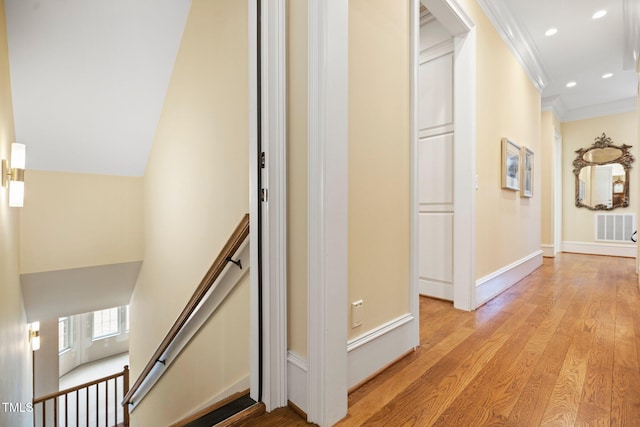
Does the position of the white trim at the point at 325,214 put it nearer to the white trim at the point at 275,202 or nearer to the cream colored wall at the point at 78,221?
the white trim at the point at 275,202

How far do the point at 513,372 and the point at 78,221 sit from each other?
4348 millimetres

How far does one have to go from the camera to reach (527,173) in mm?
3553

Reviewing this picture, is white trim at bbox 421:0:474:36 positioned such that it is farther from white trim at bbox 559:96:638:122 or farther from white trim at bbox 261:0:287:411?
white trim at bbox 559:96:638:122

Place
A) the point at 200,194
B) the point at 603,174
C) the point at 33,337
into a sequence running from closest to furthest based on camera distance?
1. the point at 200,194
2. the point at 33,337
3. the point at 603,174

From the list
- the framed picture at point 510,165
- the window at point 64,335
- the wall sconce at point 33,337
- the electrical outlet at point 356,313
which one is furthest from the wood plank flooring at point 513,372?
the window at point 64,335

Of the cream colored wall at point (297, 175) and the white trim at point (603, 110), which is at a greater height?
the white trim at point (603, 110)

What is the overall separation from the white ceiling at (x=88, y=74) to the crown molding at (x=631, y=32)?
404cm

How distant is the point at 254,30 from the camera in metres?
1.28

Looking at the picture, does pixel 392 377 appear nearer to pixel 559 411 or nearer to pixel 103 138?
pixel 559 411

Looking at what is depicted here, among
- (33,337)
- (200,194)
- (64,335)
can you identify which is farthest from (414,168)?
(64,335)

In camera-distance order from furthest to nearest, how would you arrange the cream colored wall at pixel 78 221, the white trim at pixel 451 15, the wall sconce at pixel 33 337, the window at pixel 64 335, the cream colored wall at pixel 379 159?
the window at pixel 64 335 → the wall sconce at pixel 33 337 → the cream colored wall at pixel 78 221 → the white trim at pixel 451 15 → the cream colored wall at pixel 379 159

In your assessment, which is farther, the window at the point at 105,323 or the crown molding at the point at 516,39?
the window at the point at 105,323

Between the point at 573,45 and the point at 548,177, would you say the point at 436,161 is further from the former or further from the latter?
the point at 548,177

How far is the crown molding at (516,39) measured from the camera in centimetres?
268
